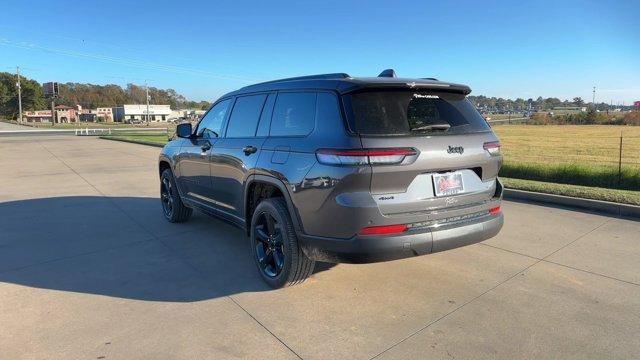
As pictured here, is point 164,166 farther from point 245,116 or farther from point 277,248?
point 277,248

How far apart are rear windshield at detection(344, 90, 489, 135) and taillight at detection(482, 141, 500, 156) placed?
0.15 meters

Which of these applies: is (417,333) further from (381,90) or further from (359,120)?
(381,90)

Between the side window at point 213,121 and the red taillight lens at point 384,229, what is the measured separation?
2.58 meters

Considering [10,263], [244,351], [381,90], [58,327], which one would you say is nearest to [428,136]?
[381,90]

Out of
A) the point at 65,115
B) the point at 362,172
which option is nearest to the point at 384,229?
the point at 362,172

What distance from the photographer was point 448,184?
11.6ft

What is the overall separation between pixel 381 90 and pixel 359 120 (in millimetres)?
351

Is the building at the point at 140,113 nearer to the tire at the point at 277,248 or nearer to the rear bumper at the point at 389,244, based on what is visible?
the tire at the point at 277,248

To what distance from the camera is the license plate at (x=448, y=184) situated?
347 centimetres

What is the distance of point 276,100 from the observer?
14.1 feet

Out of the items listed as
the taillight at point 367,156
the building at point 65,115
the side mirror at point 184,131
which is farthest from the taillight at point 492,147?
the building at point 65,115

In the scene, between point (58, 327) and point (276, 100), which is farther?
point (276, 100)

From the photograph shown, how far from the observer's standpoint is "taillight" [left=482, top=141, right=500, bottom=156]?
386cm

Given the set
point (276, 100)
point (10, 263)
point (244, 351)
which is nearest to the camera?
point (244, 351)
